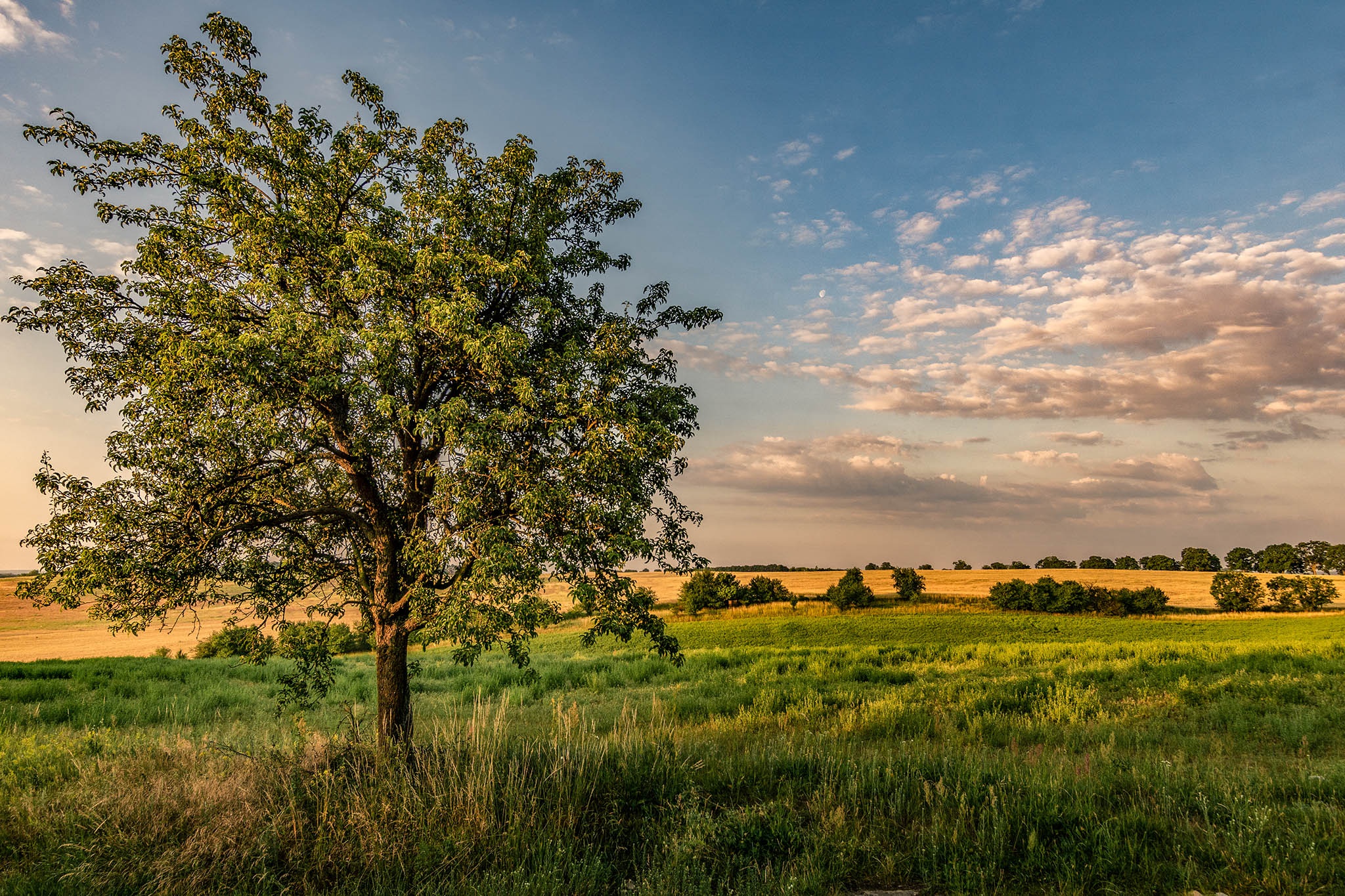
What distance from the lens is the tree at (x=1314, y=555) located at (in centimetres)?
8194

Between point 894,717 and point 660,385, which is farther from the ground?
point 660,385

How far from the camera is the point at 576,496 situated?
8914mm

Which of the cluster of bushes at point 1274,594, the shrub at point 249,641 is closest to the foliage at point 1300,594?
the cluster of bushes at point 1274,594

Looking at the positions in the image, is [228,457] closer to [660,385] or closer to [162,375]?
[162,375]

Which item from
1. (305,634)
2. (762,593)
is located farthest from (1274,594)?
(305,634)

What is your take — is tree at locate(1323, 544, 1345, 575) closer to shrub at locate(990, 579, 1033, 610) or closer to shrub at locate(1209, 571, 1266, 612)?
shrub at locate(1209, 571, 1266, 612)

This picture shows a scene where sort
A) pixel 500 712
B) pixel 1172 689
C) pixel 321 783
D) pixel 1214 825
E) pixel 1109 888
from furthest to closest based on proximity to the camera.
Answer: pixel 1172 689 → pixel 500 712 → pixel 321 783 → pixel 1214 825 → pixel 1109 888

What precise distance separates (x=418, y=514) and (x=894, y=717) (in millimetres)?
11239

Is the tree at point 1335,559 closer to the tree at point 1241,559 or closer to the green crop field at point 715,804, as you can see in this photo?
the tree at point 1241,559

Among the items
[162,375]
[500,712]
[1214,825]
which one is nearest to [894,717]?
[1214,825]

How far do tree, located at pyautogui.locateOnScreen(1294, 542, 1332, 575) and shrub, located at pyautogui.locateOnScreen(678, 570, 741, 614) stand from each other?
8418 cm

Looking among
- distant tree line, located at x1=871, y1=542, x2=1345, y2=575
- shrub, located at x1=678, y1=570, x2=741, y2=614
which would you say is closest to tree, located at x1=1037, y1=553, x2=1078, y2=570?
distant tree line, located at x1=871, y1=542, x2=1345, y2=575

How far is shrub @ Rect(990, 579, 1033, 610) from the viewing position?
51.7m

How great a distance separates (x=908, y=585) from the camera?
55.5m
